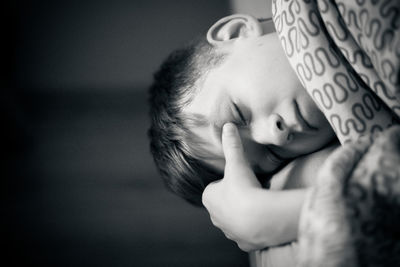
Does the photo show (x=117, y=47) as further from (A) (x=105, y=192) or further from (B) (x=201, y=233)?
(B) (x=201, y=233)

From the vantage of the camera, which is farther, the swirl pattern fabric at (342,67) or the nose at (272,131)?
the nose at (272,131)

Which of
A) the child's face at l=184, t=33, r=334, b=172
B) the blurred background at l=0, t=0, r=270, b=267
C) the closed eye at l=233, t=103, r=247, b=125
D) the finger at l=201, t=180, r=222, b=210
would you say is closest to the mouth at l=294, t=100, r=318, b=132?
the child's face at l=184, t=33, r=334, b=172

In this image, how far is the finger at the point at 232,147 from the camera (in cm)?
62

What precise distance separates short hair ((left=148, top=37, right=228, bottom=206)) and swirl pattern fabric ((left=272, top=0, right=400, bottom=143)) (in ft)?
0.71

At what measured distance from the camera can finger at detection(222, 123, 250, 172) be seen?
0.62m

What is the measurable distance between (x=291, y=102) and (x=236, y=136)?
0.43ft

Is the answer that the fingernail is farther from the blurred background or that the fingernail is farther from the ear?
the blurred background

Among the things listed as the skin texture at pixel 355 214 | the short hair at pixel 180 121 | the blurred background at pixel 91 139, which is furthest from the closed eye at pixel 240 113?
the blurred background at pixel 91 139

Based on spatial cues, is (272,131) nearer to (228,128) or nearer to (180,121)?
(228,128)

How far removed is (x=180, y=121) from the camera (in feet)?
2.36

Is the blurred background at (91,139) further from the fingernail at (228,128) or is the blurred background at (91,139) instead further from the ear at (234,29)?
the fingernail at (228,128)

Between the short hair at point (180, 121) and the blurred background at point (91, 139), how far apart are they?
18 cm

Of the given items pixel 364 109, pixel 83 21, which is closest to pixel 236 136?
pixel 364 109

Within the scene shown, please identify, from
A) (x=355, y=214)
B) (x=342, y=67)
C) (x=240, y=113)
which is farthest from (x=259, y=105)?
(x=355, y=214)
